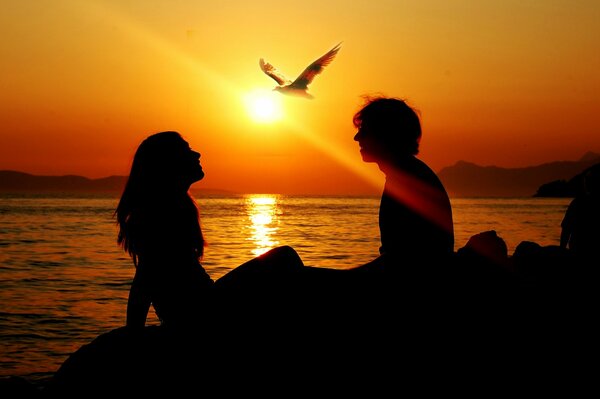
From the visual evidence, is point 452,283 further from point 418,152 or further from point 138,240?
point 138,240

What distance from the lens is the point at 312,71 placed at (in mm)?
14688

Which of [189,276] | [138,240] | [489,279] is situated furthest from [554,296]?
[138,240]

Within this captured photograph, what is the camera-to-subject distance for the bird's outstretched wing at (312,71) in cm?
1438

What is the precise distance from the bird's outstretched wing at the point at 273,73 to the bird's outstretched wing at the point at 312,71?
1.45ft

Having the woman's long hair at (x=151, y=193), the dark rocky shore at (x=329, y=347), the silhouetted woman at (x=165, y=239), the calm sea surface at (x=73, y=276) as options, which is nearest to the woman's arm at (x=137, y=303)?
the silhouetted woman at (x=165, y=239)

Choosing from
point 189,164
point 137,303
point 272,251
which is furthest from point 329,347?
point 189,164

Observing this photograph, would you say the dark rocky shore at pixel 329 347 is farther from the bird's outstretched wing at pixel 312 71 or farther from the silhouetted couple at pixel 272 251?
the bird's outstretched wing at pixel 312 71

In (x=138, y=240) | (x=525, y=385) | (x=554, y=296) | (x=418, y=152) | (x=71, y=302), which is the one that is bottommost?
(x=71, y=302)

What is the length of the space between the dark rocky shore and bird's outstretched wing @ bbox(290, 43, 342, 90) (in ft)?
30.5

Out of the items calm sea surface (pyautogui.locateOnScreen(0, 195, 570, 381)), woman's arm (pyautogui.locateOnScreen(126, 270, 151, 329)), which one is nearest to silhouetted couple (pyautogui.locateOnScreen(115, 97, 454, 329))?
woman's arm (pyautogui.locateOnScreen(126, 270, 151, 329))

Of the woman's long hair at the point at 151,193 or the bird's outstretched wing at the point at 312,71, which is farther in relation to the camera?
the bird's outstretched wing at the point at 312,71

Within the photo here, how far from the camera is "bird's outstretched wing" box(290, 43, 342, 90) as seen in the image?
1438 cm

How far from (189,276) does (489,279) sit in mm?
2704

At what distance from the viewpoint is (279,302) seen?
5.49m
